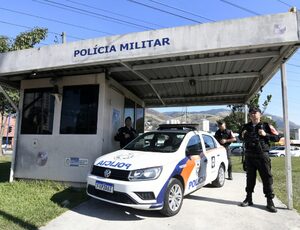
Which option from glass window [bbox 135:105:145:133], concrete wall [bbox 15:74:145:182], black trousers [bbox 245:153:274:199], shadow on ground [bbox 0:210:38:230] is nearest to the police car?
black trousers [bbox 245:153:274:199]

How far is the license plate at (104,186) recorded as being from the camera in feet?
18.4

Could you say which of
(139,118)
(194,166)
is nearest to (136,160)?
(194,166)

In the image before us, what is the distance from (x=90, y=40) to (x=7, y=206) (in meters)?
4.04

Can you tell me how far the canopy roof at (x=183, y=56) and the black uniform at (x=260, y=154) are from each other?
66.1 inches

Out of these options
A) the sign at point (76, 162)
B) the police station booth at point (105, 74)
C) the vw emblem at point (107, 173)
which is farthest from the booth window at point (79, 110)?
the vw emblem at point (107, 173)

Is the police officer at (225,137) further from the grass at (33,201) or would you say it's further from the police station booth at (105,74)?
the grass at (33,201)

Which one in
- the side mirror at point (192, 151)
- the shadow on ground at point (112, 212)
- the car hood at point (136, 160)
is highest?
the side mirror at point (192, 151)

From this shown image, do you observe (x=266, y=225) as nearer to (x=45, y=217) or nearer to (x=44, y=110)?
(x=45, y=217)

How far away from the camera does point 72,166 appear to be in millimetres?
8586

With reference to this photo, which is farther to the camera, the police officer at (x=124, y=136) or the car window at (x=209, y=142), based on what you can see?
the police officer at (x=124, y=136)

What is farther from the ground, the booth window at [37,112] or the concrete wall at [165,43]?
the concrete wall at [165,43]

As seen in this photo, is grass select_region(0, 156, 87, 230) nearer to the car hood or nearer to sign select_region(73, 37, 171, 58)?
the car hood

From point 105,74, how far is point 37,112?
2.54 m

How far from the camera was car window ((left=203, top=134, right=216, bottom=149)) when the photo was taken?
7.95 metres
